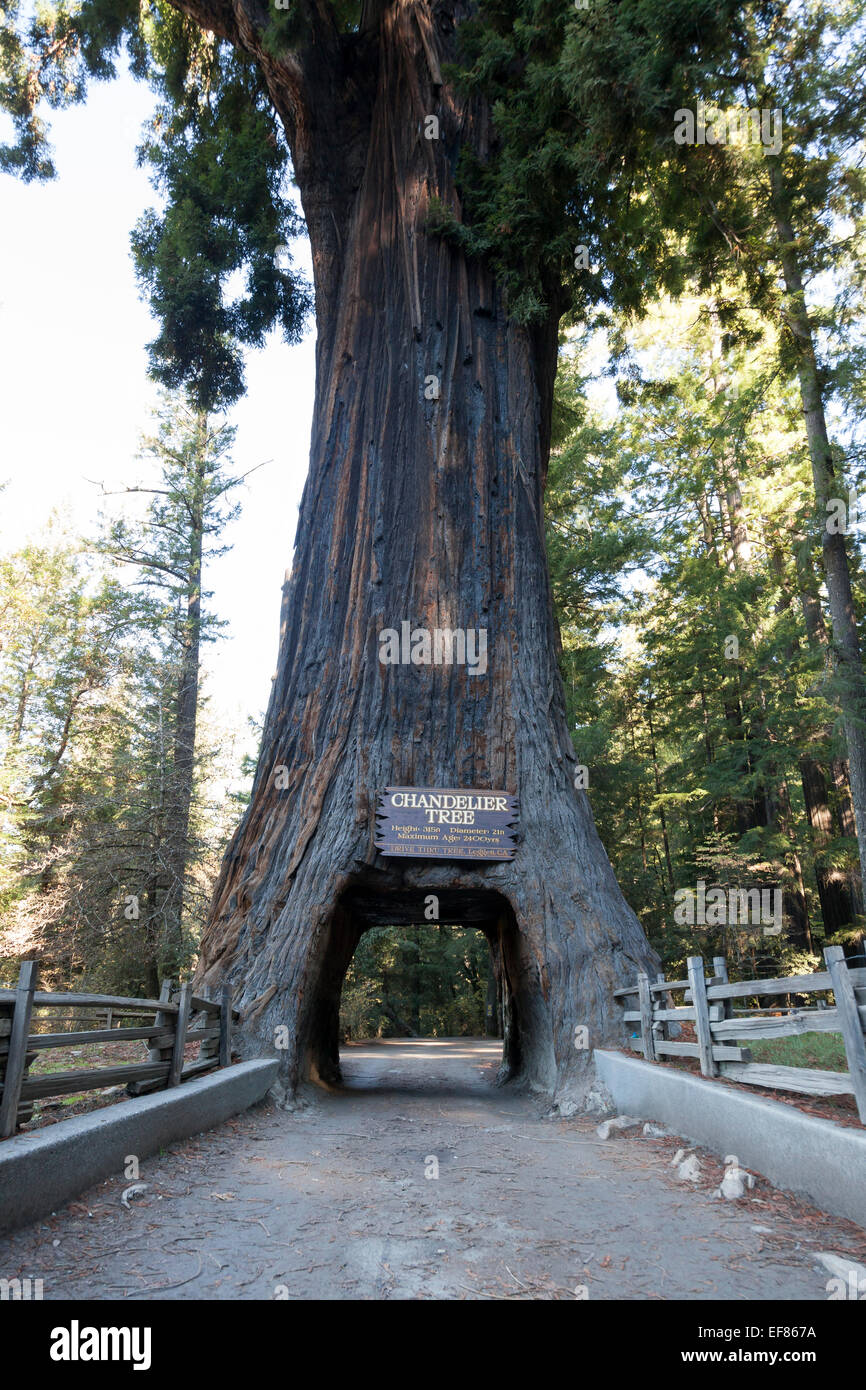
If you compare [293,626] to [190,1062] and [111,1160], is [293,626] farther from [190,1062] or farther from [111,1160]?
[111,1160]


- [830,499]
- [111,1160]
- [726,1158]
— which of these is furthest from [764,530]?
[111,1160]

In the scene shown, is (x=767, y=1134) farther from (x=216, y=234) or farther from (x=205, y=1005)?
(x=216, y=234)

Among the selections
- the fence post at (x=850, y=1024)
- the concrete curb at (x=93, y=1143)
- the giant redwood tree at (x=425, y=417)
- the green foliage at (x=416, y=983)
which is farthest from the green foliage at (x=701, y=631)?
the concrete curb at (x=93, y=1143)

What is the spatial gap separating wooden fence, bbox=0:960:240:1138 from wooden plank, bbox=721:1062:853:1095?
4120 millimetres

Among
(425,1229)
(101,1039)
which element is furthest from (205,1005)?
(425,1229)

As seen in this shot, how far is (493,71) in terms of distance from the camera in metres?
11.5

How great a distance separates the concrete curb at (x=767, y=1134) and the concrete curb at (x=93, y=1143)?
3730 mm

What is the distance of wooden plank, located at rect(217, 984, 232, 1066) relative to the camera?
7.73m

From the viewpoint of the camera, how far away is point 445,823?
9.72 metres

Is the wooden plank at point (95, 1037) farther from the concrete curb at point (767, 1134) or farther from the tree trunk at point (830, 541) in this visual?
the tree trunk at point (830, 541)

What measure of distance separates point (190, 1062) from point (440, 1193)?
3064mm

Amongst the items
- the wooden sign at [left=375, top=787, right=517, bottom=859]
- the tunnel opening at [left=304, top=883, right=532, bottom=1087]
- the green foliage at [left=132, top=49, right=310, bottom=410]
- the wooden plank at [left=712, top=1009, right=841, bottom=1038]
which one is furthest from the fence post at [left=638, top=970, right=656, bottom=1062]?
the green foliage at [left=132, top=49, right=310, bottom=410]

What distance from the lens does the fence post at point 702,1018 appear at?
6141 millimetres
